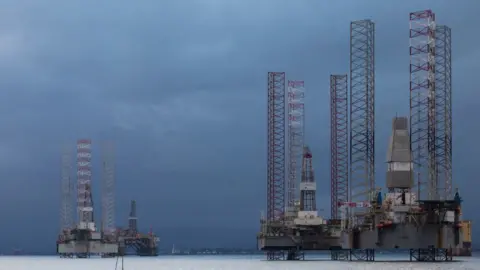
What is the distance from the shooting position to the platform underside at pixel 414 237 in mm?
83312

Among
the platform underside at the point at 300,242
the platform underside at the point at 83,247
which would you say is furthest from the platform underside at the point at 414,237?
the platform underside at the point at 83,247

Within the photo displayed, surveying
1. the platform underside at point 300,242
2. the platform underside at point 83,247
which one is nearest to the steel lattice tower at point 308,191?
the platform underside at point 300,242

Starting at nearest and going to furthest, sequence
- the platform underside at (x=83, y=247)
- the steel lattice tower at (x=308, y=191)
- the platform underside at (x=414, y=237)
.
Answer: the platform underside at (x=414, y=237)
the steel lattice tower at (x=308, y=191)
the platform underside at (x=83, y=247)

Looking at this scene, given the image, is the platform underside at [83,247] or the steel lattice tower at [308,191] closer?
the steel lattice tower at [308,191]

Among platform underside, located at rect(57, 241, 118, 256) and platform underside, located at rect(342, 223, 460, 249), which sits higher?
platform underside, located at rect(342, 223, 460, 249)

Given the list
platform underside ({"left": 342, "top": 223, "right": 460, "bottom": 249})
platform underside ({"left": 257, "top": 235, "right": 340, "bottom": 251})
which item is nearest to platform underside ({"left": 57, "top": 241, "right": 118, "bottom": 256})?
platform underside ({"left": 257, "top": 235, "right": 340, "bottom": 251})

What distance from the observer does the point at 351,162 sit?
95.4 meters

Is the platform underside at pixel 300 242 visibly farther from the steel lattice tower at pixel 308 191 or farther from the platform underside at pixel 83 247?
the platform underside at pixel 83 247

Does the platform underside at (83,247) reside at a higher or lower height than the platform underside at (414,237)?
lower

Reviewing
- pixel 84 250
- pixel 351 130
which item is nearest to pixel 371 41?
pixel 351 130

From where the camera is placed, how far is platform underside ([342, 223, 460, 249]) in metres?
83.3

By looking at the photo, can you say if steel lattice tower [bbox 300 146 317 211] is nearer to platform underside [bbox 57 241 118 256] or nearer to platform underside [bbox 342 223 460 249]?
platform underside [bbox 342 223 460 249]

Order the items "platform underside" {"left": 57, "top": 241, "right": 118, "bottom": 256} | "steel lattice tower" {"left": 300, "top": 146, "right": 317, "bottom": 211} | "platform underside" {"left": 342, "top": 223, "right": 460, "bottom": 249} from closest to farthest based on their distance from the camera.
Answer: "platform underside" {"left": 342, "top": 223, "right": 460, "bottom": 249}
"steel lattice tower" {"left": 300, "top": 146, "right": 317, "bottom": 211}
"platform underside" {"left": 57, "top": 241, "right": 118, "bottom": 256}

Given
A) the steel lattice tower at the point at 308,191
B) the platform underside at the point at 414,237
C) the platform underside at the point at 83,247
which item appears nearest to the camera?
the platform underside at the point at 414,237
